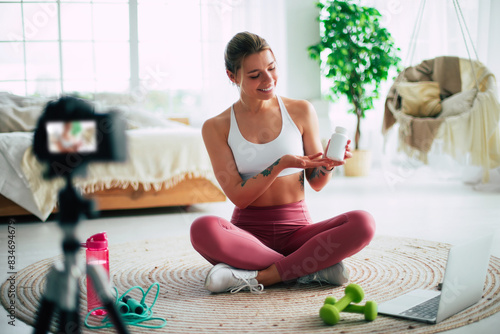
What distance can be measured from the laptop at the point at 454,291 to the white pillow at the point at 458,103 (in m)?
2.45

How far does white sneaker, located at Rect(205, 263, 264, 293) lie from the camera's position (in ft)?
5.42

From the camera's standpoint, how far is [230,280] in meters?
1.67

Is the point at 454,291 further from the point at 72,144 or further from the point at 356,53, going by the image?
the point at 356,53

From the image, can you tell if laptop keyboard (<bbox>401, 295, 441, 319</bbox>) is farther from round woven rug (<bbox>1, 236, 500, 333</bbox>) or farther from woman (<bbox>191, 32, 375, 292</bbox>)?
woman (<bbox>191, 32, 375, 292</bbox>)

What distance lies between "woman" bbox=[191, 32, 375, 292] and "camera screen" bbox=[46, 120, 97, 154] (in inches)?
33.9

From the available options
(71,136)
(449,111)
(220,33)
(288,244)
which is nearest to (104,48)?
(220,33)

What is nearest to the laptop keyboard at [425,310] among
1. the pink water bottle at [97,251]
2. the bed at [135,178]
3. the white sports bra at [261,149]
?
the white sports bra at [261,149]

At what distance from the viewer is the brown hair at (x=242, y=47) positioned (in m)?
1.70

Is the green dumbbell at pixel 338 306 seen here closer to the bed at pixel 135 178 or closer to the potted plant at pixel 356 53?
the bed at pixel 135 178

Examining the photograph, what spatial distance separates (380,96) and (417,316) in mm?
3895

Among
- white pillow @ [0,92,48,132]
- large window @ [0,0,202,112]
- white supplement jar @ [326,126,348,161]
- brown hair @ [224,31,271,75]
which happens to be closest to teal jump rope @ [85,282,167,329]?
white supplement jar @ [326,126,348,161]

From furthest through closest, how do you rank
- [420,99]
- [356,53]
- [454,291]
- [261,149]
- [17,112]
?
[356,53]
[420,99]
[17,112]
[261,149]
[454,291]

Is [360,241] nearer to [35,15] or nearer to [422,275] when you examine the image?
[422,275]

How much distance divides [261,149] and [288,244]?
322 mm
